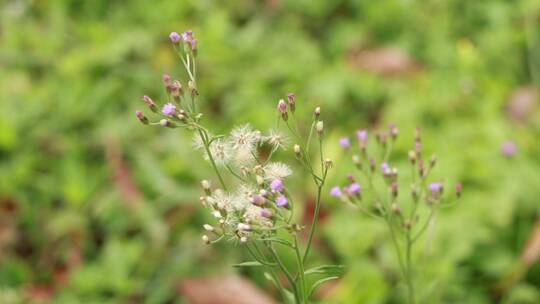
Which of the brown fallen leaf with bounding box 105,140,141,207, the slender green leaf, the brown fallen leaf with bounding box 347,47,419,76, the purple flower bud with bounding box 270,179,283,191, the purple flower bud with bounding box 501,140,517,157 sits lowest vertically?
the slender green leaf

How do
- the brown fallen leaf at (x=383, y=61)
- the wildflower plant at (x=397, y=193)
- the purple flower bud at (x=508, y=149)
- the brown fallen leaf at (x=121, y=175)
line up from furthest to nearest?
the brown fallen leaf at (x=383, y=61), the brown fallen leaf at (x=121, y=175), the purple flower bud at (x=508, y=149), the wildflower plant at (x=397, y=193)

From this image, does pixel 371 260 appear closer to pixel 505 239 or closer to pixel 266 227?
pixel 505 239

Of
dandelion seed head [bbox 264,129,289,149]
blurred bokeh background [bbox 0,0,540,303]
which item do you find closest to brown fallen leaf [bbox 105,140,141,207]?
blurred bokeh background [bbox 0,0,540,303]

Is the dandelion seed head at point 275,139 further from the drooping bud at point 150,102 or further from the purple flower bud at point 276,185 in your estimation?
the drooping bud at point 150,102

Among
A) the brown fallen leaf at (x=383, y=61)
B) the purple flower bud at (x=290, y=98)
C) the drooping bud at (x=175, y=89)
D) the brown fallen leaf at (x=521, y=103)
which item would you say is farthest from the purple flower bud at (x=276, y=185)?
the brown fallen leaf at (x=383, y=61)

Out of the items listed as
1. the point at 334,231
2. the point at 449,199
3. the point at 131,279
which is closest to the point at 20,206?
the point at 131,279

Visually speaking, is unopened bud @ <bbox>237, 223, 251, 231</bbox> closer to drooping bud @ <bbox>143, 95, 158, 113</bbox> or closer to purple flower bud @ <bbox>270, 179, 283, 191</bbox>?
purple flower bud @ <bbox>270, 179, 283, 191</bbox>

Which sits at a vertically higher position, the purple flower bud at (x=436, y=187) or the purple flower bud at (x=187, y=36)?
the purple flower bud at (x=187, y=36)
